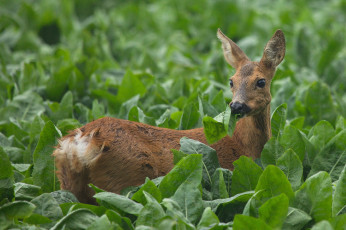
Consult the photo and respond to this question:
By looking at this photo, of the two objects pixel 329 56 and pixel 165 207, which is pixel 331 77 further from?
pixel 165 207

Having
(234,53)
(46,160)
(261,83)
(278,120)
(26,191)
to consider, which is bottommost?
(26,191)

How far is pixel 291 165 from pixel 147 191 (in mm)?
917

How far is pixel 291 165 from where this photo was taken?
140 inches

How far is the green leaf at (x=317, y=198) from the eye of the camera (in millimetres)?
3221

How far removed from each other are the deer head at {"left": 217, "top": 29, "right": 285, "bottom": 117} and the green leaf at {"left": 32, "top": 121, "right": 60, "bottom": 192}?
1.20 metres

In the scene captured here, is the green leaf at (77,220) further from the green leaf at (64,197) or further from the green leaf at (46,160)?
the green leaf at (46,160)

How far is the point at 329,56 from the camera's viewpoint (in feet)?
23.1

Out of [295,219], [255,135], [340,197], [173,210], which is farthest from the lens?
[255,135]

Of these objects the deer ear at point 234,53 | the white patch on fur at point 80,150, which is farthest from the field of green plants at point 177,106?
the deer ear at point 234,53

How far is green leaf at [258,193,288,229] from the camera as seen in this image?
3041mm

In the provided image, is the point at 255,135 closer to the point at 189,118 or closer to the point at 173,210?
the point at 189,118

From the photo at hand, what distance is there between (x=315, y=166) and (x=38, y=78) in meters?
3.10

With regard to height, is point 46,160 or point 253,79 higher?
point 253,79

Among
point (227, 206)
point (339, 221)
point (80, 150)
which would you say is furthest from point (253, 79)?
point (80, 150)
